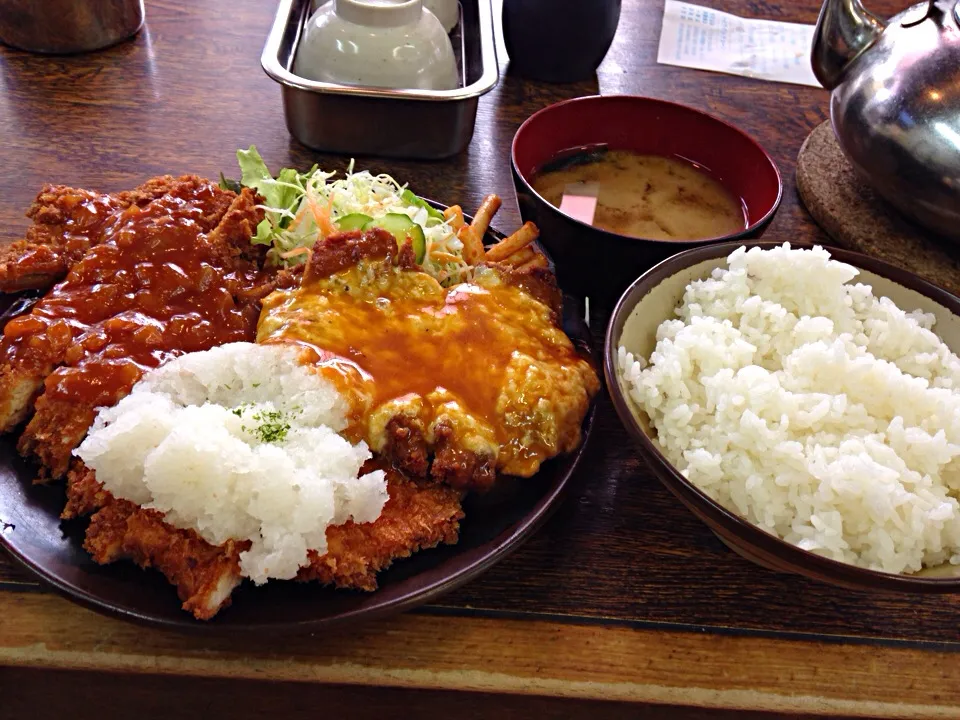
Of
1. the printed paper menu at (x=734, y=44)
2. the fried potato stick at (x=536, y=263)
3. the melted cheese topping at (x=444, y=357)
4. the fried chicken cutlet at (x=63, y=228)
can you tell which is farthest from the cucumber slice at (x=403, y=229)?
the printed paper menu at (x=734, y=44)

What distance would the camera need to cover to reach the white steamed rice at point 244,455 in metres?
1.27

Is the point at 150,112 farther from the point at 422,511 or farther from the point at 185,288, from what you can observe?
the point at 422,511

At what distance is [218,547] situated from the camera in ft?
4.13

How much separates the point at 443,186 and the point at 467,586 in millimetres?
1413

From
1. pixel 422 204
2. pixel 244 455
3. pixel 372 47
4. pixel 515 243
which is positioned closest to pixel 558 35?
pixel 372 47

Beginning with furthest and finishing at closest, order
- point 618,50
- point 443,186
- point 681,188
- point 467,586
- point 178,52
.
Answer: point 618,50, point 178,52, point 443,186, point 681,188, point 467,586

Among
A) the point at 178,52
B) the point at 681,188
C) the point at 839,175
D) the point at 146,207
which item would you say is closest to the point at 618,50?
the point at 839,175

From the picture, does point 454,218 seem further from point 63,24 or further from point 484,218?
point 63,24

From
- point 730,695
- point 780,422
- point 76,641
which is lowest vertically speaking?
point 730,695

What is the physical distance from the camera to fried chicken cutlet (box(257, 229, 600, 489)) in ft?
4.74

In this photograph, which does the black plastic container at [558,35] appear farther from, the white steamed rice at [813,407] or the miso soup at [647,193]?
the white steamed rice at [813,407]

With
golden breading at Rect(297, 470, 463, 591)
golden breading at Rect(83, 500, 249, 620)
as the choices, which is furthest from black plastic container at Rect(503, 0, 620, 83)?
golden breading at Rect(83, 500, 249, 620)

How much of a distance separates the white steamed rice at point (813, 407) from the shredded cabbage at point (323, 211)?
0.60 meters

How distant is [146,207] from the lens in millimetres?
1757
